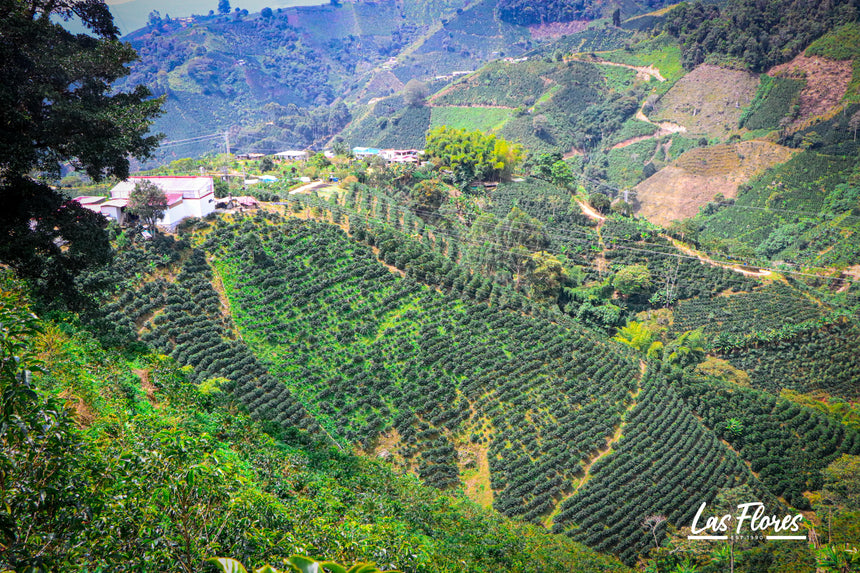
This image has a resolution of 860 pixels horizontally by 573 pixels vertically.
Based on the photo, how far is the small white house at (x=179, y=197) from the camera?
27.1 metres

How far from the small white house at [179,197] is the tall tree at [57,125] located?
1291cm

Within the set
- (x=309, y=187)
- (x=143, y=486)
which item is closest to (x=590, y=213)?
(x=309, y=187)

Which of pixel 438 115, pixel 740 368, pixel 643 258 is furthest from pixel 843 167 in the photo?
pixel 438 115

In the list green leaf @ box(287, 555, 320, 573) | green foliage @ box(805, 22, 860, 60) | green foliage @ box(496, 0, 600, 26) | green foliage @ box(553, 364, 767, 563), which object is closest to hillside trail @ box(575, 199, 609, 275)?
green foliage @ box(553, 364, 767, 563)

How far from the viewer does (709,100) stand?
243ft

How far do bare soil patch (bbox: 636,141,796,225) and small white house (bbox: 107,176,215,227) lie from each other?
170 ft

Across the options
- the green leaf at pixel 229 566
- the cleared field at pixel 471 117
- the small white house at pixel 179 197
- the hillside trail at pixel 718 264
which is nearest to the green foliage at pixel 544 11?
the cleared field at pixel 471 117

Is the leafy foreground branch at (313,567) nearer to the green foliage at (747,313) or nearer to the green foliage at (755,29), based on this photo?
the green foliage at (747,313)

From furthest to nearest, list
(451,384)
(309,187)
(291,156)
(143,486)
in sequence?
1. (291,156)
2. (309,187)
3. (451,384)
4. (143,486)

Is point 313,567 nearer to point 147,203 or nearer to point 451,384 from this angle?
point 451,384

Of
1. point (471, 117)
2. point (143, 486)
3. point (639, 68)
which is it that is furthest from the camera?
point (639, 68)

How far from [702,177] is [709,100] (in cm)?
1914

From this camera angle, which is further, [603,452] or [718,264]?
[718,264]

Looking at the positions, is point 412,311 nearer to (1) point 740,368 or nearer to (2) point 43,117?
(2) point 43,117
